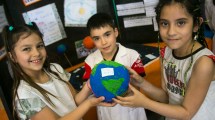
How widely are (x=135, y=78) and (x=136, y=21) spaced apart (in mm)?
986

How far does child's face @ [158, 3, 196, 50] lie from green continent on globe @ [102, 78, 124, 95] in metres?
0.28

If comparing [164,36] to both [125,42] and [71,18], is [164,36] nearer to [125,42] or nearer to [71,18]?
[71,18]

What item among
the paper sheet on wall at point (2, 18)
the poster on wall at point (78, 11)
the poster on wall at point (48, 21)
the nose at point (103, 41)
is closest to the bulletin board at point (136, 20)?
the poster on wall at point (78, 11)

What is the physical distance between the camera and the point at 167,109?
3.13 feet

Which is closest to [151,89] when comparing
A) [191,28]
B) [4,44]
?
[191,28]

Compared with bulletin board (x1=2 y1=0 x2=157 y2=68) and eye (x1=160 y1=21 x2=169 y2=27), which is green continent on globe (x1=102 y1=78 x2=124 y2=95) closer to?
eye (x1=160 y1=21 x2=169 y2=27)

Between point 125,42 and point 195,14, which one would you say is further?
point 125,42

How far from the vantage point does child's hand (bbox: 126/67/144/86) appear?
1150 millimetres

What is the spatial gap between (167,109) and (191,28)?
1.16 ft

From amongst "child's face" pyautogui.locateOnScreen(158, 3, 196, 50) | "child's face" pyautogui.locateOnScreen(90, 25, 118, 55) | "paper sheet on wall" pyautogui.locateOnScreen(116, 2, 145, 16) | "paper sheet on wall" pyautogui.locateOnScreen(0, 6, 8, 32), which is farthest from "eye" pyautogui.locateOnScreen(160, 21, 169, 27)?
"paper sheet on wall" pyautogui.locateOnScreen(116, 2, 145, 16)

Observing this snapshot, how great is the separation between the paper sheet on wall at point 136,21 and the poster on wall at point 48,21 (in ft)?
1.94

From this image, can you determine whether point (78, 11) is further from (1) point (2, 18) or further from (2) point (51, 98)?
(2) point (51, 98)

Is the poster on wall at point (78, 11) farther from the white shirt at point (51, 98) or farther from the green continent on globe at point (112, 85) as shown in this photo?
the green continent on globe at point (112, 85)

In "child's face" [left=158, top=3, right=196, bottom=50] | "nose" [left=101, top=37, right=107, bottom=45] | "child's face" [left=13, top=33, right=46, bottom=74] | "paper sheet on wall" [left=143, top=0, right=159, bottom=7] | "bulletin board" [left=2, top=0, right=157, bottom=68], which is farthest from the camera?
"paper sheet on wall" [left=143, top=0, right=159, bottom=7]
